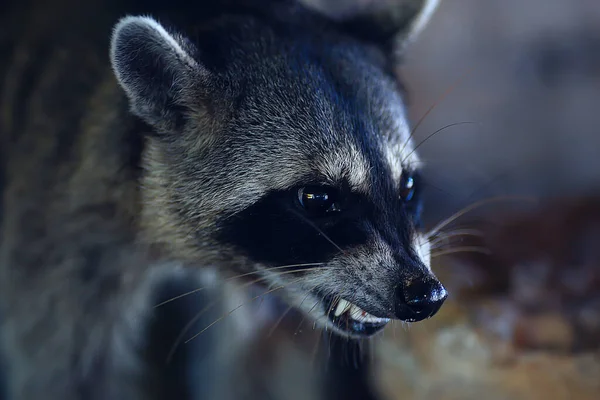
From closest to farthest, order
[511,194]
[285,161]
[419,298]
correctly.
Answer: [419,298] < [285,161] < [511,194]

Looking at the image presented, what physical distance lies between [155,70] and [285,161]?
0.81ft

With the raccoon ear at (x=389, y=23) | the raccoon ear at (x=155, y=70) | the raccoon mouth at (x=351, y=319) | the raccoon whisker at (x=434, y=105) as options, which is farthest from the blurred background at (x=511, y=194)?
the raccoon ear at (x=155, y=70)

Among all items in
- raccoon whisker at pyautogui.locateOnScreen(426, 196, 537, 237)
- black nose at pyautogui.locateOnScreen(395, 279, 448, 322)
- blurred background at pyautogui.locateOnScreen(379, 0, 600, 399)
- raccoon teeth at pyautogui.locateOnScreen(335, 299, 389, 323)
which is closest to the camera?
black nose at pyautogui.locateOnScreen(395, 279, 448, 322)

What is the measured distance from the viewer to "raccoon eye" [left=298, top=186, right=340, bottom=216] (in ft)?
3.67

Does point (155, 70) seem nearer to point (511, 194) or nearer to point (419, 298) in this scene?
point (419, 298)

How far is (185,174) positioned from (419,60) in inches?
24.9

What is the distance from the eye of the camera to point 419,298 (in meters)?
A: 1.03

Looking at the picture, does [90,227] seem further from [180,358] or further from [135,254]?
[180,358]

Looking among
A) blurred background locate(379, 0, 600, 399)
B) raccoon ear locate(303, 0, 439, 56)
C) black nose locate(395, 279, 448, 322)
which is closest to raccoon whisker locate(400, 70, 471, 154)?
blurred background locate(379, 0, 600, 399)

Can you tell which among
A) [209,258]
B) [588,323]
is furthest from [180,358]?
[588,323]

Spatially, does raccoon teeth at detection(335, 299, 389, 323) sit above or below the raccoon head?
below

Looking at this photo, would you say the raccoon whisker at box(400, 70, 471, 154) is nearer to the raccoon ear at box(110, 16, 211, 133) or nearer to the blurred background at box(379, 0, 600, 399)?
the blurred background at box(379, 0, 600, 399)

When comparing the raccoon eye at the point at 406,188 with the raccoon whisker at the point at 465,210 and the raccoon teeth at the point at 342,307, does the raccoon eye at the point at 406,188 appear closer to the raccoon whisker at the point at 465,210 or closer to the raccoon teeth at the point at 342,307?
the raccoon whisker at the point at 465,210

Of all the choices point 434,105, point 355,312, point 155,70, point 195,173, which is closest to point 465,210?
point 434,105
